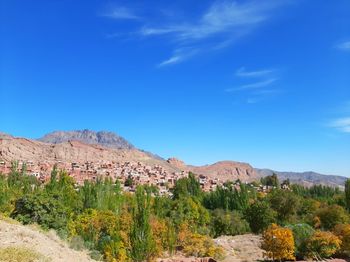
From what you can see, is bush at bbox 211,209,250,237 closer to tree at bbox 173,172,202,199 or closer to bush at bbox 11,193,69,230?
bush at bbox 11,193,69,230

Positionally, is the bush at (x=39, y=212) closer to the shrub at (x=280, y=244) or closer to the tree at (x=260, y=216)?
the shrub at (x=280, y=244)

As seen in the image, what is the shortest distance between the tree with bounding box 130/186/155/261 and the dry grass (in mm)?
7695

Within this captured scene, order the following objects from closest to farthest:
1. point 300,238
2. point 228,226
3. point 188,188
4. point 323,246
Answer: point 323,246 → point 300,238 → point 228,226 → point 188,188

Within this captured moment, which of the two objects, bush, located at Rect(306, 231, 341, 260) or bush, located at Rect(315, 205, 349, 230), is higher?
bush, located at Rect(315, 205, 349, 230)

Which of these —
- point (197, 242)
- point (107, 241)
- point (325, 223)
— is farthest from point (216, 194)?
point (107, 241)

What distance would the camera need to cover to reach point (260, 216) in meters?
43.8

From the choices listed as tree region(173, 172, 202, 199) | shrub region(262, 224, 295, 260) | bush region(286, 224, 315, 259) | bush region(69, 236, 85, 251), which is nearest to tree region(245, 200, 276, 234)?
bush region(286, 224, 315, 259)

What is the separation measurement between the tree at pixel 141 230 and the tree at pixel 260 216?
24.7 meters

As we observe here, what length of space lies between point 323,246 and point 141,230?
48.5 feet

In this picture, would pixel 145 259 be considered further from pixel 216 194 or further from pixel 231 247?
pixel 216 194

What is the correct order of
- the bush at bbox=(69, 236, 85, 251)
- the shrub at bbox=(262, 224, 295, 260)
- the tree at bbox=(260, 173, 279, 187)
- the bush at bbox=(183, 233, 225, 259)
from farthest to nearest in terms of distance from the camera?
the tree at bbox=(260, 173, 279, 187) → the bush at bbox=(183, 233, 225, 259) → the shrub at bbox=(262, 224, 295, 260) → the bush at bbox=(69, 236, 85, 251)

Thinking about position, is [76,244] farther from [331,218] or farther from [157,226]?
[331,218]

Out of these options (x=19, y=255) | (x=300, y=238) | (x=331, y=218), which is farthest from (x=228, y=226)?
(x=19, y=255)

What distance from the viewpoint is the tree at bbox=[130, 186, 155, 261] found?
20891mm
